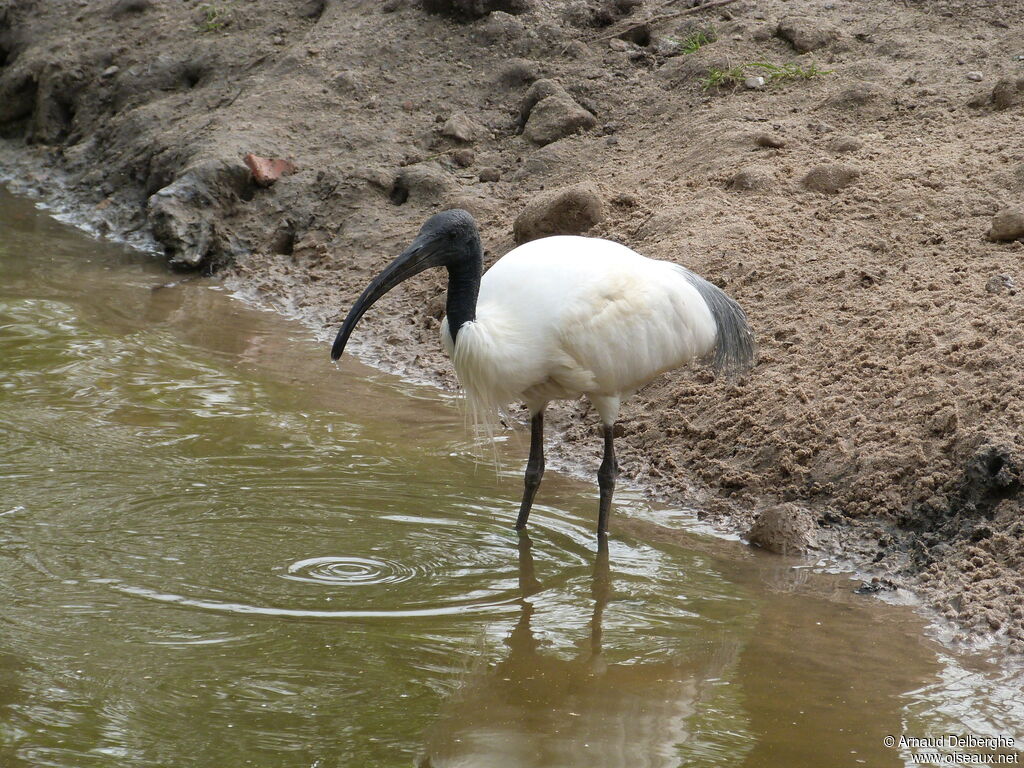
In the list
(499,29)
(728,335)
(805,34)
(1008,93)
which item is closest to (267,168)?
(499,29)

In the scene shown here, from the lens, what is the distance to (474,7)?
33.4 ft

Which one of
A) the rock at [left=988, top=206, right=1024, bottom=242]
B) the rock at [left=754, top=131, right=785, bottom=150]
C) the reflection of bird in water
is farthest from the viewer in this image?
the rock at [left=754, top=131, right=785, bottom=150]

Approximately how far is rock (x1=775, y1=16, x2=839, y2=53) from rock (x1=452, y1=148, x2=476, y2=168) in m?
2.47

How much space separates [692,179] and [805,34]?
6.62 feet

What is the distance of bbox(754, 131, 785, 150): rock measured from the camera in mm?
7805

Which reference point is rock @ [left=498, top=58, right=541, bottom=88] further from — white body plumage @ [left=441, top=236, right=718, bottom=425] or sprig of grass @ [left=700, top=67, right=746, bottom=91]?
white body plumage @ [left=441, top=236, right=718, bottom=425]

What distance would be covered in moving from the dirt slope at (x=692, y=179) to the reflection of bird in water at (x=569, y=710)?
1.17 m

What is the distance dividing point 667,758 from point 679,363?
2274 mm

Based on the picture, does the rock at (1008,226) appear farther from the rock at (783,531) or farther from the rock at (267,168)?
the rock at (267,168)

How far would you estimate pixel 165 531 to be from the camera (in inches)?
191

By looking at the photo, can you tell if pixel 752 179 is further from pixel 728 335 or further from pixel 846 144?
pixel 728 335

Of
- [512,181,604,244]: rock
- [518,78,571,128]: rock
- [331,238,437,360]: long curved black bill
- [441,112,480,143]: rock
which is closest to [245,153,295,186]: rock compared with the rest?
[441,112,480,143]: rock

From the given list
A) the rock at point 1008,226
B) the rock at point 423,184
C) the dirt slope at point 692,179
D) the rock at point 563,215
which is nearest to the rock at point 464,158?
the dirt slope at point 692,179

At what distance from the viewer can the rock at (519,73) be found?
9.65 m
